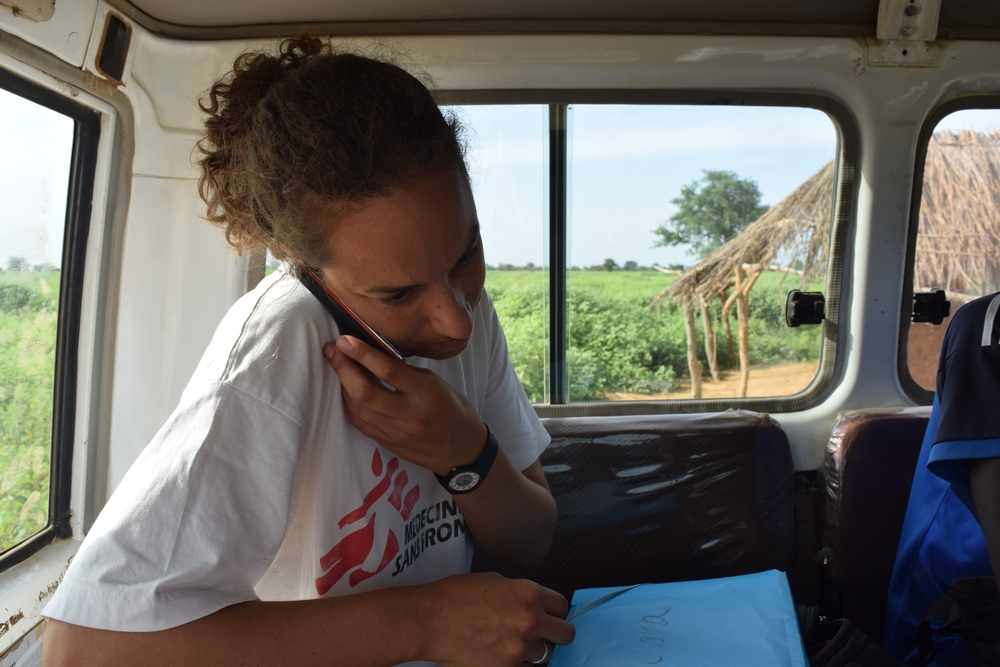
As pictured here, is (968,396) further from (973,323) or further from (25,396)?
(25,396)

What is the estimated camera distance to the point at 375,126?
1.00 meters

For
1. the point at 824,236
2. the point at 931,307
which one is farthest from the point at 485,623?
the point at 931,307

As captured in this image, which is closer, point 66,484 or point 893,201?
point 66,484

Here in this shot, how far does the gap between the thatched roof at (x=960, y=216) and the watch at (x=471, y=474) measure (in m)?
1.70

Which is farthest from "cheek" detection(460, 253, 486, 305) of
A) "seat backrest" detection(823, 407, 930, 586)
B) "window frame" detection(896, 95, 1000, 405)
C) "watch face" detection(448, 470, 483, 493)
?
"window frame" detection(896, 95, 1000, 405)

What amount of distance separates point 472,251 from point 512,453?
511 mm

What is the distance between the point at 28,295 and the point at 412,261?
1.11 meters

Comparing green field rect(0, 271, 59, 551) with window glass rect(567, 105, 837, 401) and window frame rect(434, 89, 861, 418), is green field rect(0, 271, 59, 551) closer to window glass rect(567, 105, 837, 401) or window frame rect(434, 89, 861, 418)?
window frame rect(434, 89, 861, 418)

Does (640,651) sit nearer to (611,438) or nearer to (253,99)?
(611,438)

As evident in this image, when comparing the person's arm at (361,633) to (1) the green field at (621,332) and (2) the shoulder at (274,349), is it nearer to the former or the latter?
(2) the shoulder at (274,349)

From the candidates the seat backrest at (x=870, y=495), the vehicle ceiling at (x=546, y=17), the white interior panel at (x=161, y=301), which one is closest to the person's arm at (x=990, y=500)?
the seat backrest at (x=870, y=495)

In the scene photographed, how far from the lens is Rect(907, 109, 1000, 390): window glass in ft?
7.12

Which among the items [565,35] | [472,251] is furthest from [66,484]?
[565,35]

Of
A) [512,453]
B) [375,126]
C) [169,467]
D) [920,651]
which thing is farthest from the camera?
[920,651]
